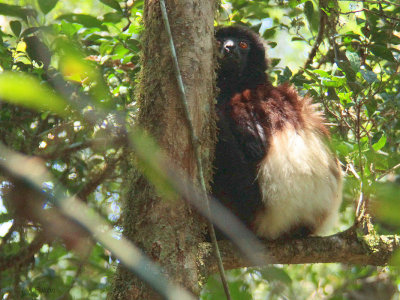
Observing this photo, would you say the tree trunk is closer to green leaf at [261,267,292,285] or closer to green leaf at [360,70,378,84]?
green leaf at [261,267,292,285]

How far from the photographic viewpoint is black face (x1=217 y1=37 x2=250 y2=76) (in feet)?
13.9

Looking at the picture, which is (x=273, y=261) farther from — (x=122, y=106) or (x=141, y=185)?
(x=122, y=106)

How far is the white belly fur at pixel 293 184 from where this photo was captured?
11.0 feet

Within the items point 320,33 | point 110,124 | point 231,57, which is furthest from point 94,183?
point 320,33

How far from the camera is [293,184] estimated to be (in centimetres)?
339

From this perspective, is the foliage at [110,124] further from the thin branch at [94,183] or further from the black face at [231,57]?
the black face at [231,57]

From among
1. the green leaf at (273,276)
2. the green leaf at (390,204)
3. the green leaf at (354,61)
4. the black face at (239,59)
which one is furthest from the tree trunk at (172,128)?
the green leaf at (390,204)

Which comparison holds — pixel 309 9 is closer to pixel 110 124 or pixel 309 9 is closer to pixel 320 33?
pixel 320 33

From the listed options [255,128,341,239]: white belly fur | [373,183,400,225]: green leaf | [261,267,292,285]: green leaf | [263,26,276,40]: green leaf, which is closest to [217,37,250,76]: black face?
[263,26,276,40]: green leaf

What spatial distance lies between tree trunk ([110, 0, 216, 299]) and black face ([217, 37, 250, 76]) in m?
1.48

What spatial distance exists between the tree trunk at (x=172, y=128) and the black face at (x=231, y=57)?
148cm

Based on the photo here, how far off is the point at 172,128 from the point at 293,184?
133cm

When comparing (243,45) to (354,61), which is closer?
(354,61)

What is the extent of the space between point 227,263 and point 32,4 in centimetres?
214
